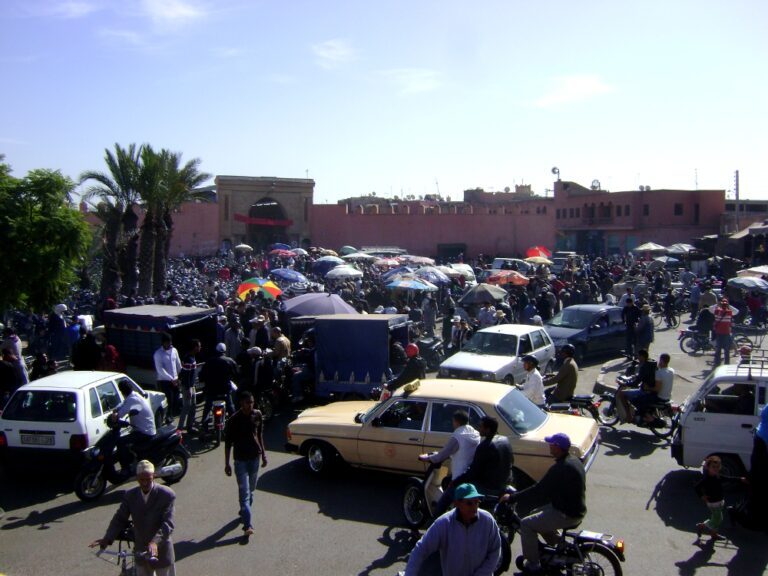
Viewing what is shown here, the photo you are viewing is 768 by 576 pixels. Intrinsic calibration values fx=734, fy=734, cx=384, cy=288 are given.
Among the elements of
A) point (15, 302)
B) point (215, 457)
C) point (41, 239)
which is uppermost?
point (41, 239)

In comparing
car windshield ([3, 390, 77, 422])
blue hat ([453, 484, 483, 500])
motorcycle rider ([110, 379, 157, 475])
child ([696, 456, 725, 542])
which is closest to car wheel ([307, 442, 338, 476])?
motorcycle rider ([110, 379, 157, 475])

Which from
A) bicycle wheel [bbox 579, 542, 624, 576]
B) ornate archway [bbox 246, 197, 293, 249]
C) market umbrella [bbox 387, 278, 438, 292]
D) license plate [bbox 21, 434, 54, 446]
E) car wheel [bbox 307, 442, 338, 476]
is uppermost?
ornate archway [bbox 246, 197, 293, 249]

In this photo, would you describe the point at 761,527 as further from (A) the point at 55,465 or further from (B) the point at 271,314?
(B) the point at 271,314

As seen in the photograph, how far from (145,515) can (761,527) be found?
5.88 metres

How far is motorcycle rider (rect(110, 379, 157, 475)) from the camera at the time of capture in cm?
891

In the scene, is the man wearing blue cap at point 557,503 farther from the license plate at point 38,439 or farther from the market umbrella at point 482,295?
the market umbrella at point 482,295

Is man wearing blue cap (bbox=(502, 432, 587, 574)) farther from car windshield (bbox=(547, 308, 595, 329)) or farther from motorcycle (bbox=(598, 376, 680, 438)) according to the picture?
car windshield (bbox=(547, 308, 595, 329))

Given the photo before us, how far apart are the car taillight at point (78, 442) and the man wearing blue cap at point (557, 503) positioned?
Answer: 5.61 m

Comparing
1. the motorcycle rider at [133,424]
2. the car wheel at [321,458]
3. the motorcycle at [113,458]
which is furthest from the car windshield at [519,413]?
the motorcycle rider at [133,424]

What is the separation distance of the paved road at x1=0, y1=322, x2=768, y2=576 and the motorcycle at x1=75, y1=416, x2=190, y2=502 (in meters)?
0.19

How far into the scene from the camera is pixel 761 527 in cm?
732

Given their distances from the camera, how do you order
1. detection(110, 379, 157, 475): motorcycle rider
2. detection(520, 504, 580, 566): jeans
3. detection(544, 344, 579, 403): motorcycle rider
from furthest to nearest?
detection(544, 344, 579, 403): motorcycle rider, detection(110, 379, 157, 475): motorcycle rider, detection(520, 504, 580, 566): jeans

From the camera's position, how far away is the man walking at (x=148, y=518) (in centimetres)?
559

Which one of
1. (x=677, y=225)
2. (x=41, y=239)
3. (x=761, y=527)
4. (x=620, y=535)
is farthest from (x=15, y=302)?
(x=677, y=225)
